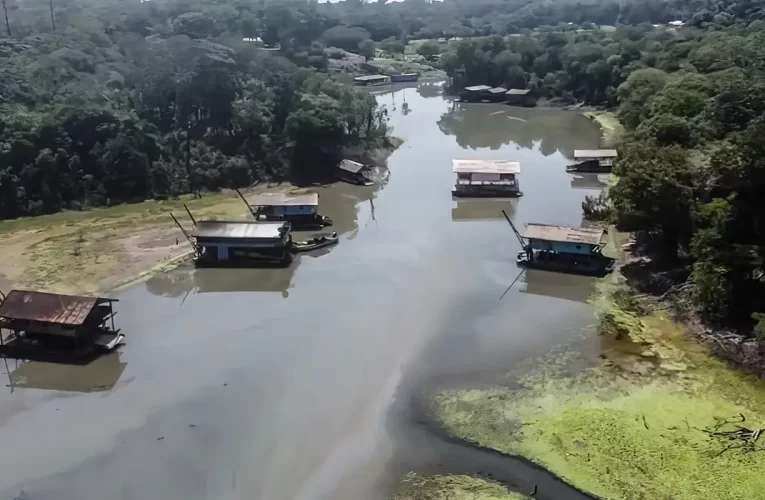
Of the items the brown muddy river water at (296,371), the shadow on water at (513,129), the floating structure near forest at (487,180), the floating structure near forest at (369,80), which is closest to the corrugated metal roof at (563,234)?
the brown muddy river water at (296,371)

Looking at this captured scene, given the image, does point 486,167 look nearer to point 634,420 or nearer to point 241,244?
point 241,244

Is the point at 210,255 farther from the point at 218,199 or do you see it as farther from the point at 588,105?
the point at 588,105

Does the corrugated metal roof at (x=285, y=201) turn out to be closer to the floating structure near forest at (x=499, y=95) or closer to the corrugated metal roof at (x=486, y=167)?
the corrugated metal roof at (x=486, y=167)

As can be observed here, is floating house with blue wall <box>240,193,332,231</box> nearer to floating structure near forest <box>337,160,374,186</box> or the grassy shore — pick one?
floating structure near forest <box>337,160,374,186</box>

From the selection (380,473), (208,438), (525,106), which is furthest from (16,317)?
(525,106)

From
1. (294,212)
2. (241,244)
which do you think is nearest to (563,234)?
(294,212)

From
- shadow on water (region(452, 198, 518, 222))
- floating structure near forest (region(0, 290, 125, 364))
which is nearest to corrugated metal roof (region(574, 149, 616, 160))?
shadow on water (region(452, 198, 518, 222))
